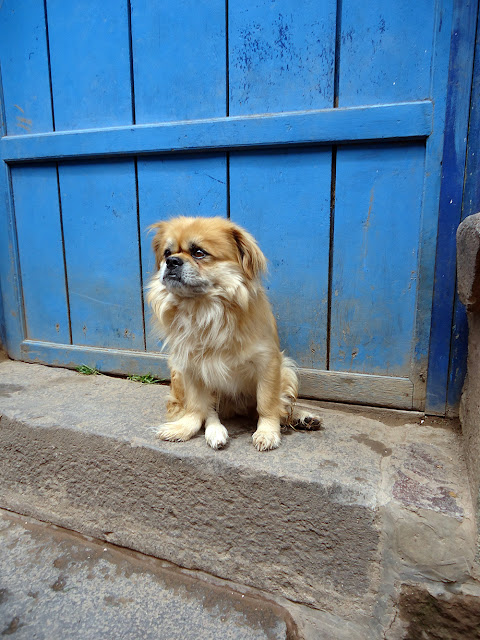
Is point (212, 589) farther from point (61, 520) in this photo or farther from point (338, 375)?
point (338, 375)

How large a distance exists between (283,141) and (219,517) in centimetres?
168

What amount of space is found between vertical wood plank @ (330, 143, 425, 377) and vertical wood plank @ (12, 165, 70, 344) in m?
1.71

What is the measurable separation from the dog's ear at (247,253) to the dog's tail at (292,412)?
20.6 inches

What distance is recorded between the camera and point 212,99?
6.79 feet

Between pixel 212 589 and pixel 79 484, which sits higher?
pixel 79 484

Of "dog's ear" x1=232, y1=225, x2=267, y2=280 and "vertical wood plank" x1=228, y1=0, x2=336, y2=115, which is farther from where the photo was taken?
"vertical wood plank" x1=228, y1=0, x2=336, y2=115

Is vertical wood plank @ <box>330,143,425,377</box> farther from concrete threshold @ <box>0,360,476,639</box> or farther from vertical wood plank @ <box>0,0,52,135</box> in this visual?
vertical wood plank @ <box>0,0,52,135</box>

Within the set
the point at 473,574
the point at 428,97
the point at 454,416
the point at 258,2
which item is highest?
Result: the point at 258,2

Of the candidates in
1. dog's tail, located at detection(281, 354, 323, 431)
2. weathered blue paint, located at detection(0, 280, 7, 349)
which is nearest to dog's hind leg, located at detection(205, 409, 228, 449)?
dog's tail, located at detection(281, 354, 323, 431)

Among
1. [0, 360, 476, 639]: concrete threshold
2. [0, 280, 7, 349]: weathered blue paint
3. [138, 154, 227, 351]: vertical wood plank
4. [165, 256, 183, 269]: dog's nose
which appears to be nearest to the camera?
[0, 360, 476, 639]: concrete threshold

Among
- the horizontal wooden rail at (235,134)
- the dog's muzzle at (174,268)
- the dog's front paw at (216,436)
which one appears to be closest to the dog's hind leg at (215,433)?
the dog's front paw at (216,436)

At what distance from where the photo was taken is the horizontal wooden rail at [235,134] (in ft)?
5.82

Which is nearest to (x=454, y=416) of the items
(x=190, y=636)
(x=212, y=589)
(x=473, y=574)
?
(x=473, y=574)

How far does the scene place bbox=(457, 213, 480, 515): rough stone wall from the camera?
4.13 feet
